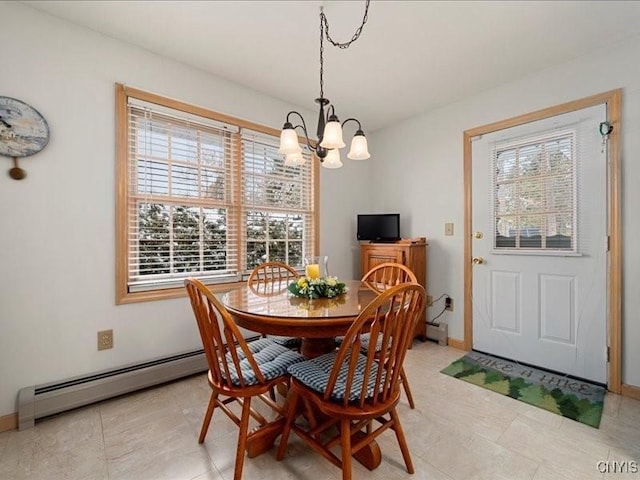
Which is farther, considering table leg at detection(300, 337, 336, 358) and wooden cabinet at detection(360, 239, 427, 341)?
wooden cabinet at detection(360, 239, 427, 341)

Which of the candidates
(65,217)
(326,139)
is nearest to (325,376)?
(326,139)

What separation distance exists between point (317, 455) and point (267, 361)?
21.0 inches

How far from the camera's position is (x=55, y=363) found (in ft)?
6.07

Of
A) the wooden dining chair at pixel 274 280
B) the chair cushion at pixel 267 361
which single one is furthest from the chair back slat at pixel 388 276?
the chair cushion at pixel 267 361

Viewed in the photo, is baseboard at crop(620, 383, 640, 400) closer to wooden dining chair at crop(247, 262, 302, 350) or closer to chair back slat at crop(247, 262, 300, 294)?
wooden dining chair at crop(247, 262, 302, 350)

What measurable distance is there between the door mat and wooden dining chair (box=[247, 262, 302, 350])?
1.41 metres

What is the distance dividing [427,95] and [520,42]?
863 millimetres

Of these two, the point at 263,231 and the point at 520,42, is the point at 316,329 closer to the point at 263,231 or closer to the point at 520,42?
the point at 263,231

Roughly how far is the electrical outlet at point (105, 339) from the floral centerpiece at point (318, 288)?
1.35 m

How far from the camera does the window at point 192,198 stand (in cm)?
216

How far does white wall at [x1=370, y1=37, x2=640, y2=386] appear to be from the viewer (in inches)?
80.5

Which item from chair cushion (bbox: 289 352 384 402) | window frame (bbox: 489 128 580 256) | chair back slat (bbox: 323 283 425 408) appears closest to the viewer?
chair back slat (bbox: 323 283 425 408)

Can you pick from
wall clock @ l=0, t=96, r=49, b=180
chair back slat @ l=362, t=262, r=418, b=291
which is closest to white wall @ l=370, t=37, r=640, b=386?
chair back slat @ l=362, t=262, r=418, b=291

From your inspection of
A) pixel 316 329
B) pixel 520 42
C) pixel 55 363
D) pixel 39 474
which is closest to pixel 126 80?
pixel 55 363
